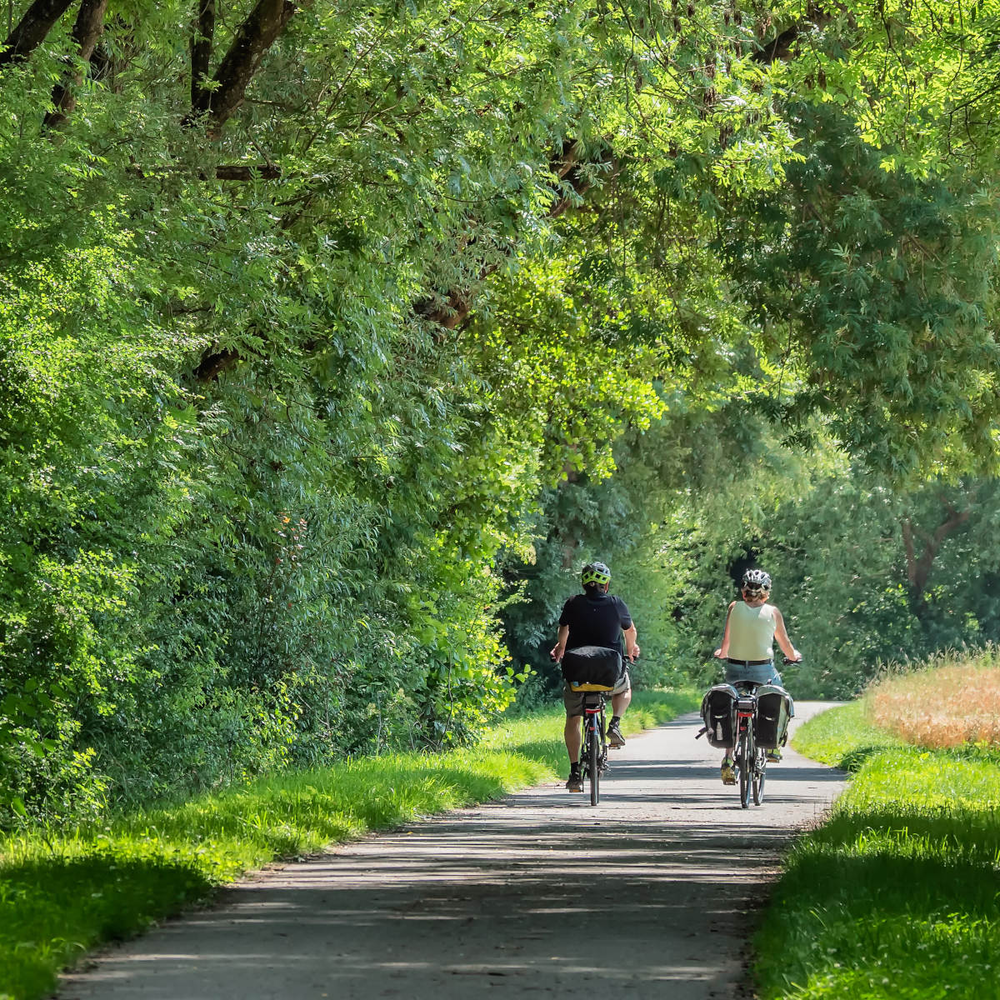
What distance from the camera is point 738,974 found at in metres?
7.15

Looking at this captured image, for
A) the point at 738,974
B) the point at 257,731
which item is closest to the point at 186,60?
the point at 257,731

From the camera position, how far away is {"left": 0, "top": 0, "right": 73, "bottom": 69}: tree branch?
1284 cm

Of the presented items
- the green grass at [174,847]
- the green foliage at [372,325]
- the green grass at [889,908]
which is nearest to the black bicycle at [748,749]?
the green grass at [889,908]

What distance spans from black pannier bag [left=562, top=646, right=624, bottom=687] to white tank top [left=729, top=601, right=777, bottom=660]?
3.97 feet

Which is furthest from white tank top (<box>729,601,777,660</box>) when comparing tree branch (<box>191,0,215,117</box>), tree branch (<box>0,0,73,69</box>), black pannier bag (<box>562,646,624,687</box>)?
tree branch (<box>0,0,73,69</box>)

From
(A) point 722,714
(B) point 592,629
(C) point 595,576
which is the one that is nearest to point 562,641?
(B) point 592,629

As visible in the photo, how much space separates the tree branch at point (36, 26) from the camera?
12836mm

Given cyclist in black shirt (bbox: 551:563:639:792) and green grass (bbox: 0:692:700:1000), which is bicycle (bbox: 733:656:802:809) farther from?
green grass (bbox: 0:692:700:1000)

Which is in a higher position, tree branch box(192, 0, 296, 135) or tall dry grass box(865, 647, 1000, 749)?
tree branch box(192, 0, 296, 135)

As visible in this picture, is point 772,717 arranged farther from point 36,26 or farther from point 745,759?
point 36,26

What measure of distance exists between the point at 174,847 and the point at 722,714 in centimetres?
722

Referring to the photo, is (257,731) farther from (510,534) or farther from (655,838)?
(510,534)

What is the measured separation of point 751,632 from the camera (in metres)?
16.5

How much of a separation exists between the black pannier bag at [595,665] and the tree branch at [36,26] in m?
7.04
